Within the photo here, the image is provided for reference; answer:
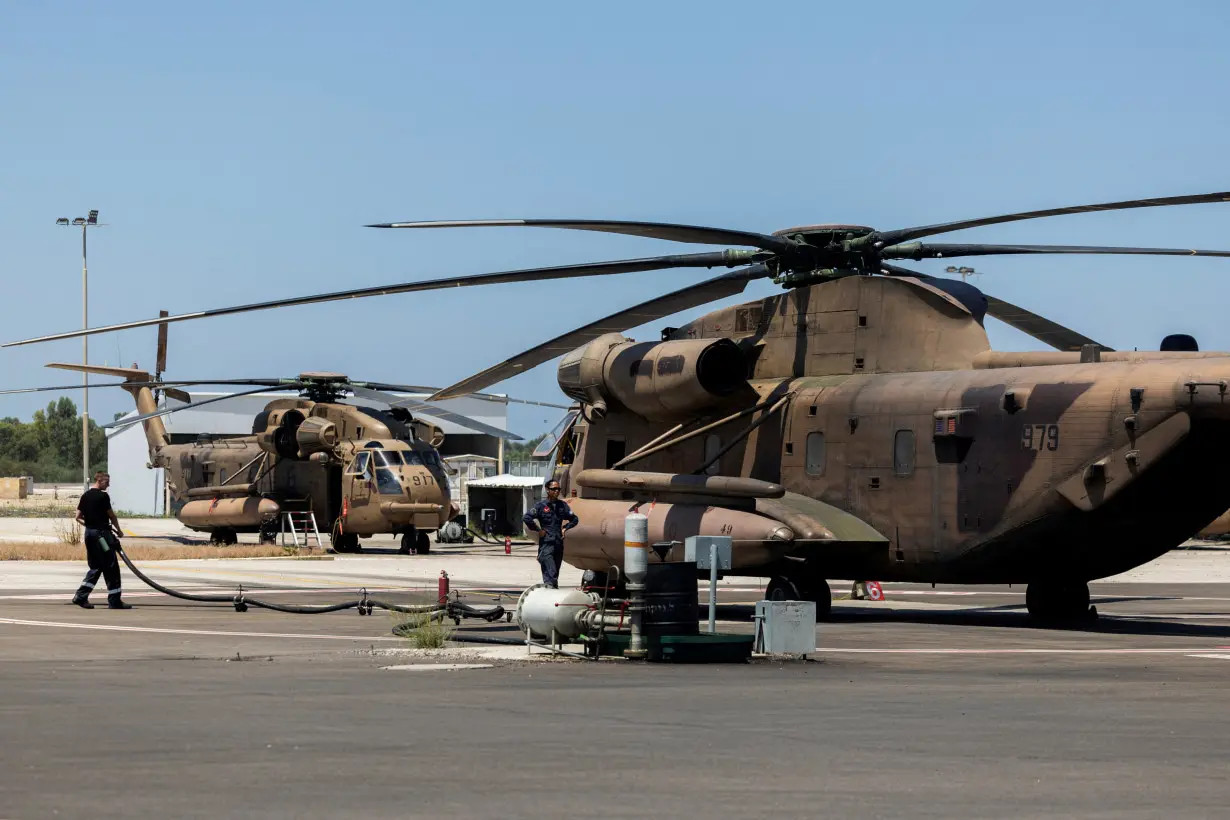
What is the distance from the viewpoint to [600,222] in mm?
19078

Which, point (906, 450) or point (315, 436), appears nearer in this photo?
point (906, 450)

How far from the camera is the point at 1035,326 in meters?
22.5

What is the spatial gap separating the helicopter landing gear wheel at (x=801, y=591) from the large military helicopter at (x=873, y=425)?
0.03 meters

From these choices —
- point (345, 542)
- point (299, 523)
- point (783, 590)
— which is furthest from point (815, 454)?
point (299, 523)

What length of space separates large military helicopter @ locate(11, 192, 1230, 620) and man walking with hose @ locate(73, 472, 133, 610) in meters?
2.77

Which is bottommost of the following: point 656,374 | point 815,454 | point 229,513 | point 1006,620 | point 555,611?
point 1006,620

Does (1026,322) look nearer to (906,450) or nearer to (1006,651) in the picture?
(906,450)

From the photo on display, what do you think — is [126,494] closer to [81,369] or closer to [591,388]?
[81,369]

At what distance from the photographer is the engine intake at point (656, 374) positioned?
22.4 m

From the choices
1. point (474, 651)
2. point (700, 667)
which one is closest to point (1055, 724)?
point (700, 667)

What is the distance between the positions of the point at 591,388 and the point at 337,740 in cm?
1464

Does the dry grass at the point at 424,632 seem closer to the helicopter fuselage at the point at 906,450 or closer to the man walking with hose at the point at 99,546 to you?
the helicopter fuselage at the point at 906,450

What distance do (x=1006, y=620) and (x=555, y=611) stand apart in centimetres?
862

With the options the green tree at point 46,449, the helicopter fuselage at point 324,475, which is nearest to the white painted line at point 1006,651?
the helicopter fuselage at point 324,475
